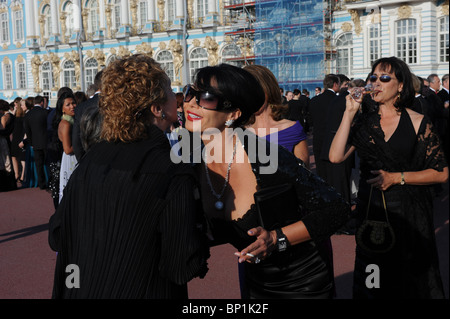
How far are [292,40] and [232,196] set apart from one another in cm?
2771

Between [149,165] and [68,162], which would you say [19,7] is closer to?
[68,162]

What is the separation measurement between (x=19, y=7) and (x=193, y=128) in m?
46.9

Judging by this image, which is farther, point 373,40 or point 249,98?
point 373,40

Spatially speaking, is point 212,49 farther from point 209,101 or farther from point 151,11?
point 209,101

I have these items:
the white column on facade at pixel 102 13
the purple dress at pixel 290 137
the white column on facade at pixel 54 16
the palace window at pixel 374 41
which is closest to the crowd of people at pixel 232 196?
the purple dress at pixel 290 137

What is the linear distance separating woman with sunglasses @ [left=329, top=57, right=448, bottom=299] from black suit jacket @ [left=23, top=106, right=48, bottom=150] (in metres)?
7.97

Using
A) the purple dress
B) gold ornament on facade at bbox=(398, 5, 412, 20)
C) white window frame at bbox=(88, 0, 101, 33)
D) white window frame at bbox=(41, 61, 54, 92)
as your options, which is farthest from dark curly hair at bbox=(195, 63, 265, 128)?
white window frame at bbox=(41, 61, 54, 92)

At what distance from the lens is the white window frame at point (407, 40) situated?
25219 mm

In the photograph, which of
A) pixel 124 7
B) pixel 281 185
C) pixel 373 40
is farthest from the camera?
pixel 124 7

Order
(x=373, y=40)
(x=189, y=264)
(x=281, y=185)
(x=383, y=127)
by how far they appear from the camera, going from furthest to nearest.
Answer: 1. (x=373, y=40)
2. (x=383, y=127)
3. (x=281, y=185)
4. (x=189, y=264)

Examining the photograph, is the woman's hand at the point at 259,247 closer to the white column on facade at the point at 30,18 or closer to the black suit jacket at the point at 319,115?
the black suit jacket at the point at 319,115

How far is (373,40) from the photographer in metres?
26.8

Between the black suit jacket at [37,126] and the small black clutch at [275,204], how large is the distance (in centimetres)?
874

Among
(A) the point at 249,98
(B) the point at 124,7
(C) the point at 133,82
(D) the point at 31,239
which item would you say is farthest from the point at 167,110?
(B) the point at 124,7
